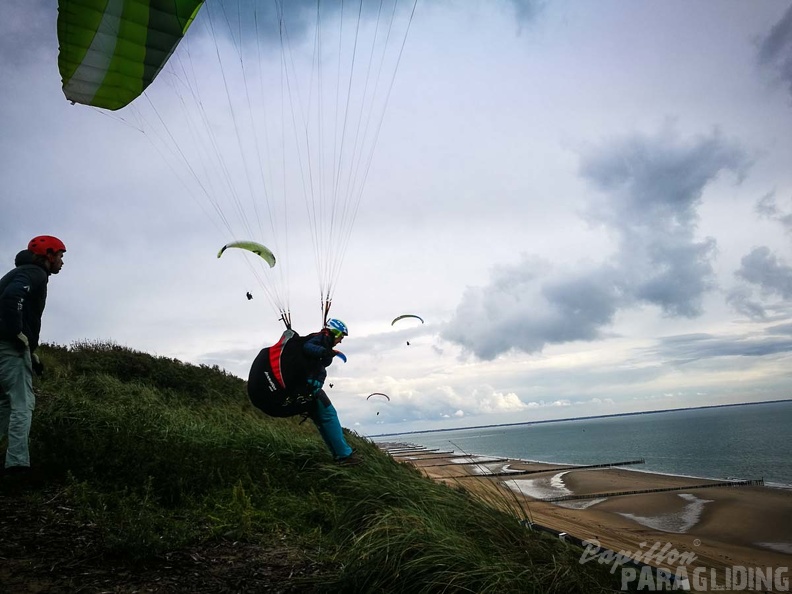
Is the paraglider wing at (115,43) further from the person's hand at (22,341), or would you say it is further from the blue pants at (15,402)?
the blue pants at (15,402)

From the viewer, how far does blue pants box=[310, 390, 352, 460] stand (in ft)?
24.4

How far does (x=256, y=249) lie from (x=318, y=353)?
13.2 ft

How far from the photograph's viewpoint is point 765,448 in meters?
46.0

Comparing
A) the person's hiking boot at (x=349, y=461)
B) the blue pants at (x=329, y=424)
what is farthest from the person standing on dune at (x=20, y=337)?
the person's hiking boot at (x=349, y=461)

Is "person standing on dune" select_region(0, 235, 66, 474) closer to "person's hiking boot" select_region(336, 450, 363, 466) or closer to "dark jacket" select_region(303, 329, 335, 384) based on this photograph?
"dark jacket" select_region(303, 329, 335, 384)

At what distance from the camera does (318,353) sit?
7023mm

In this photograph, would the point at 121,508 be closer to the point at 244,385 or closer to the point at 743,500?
the point at 244,385

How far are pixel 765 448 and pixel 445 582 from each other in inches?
A: 2133

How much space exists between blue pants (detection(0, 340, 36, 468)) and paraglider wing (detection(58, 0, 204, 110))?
415 centimetres

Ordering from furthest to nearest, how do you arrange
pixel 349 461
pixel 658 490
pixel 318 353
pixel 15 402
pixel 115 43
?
pixel 658 490 < pixel 349 461 < pixel 115 43 < pixel 318 353 < pixel 15 402

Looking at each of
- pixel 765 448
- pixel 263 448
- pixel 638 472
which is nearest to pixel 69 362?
pixel 263 448

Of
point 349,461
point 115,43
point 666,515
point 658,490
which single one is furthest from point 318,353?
point 658,490

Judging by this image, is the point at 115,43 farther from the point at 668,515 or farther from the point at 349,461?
the point at 668,515

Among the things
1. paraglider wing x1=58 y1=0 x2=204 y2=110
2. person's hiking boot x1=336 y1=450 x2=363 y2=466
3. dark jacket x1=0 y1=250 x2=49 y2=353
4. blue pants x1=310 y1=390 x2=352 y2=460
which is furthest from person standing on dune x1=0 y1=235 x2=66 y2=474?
person's hiking boot x1=336 y1=450 x2=363 y2=466
